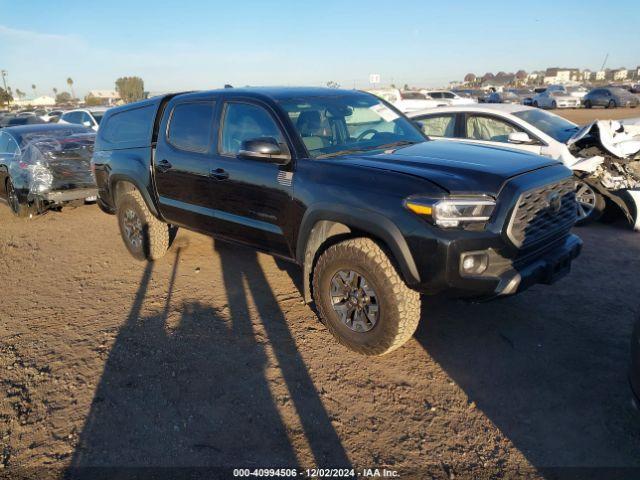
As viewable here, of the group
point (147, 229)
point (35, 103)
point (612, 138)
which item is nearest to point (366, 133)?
point (147, 229)

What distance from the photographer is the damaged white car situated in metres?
6.27

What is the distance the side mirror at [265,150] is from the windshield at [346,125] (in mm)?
217

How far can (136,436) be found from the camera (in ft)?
8.91

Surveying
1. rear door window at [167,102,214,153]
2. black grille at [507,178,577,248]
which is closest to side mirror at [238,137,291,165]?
rear door window at [167,102,214,153]

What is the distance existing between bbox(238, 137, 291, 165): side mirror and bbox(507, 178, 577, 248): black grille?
5.50ft

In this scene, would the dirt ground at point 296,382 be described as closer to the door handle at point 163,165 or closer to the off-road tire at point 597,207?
the door handle at point 163,165

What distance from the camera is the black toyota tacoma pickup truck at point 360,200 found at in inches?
114

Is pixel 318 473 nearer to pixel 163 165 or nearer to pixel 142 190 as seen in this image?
pixel 163 165

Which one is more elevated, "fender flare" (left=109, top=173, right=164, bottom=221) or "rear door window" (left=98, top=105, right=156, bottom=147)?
"rear door window" (left=98, top=105, right=156, bottom=147)

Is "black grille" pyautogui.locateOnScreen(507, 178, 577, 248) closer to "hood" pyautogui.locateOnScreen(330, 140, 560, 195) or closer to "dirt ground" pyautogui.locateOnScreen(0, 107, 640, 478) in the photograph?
"hood" pyautogui.locateOnScreen(330, 140, 560, 195)

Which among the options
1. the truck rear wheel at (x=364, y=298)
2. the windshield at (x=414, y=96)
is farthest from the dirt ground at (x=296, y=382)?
the windshield at (x=414, y=96)

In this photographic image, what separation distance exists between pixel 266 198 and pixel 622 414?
2778 mm

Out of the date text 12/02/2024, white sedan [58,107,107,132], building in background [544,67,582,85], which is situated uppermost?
building in background [544,67,582,85]

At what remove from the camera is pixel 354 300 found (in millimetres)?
3393
